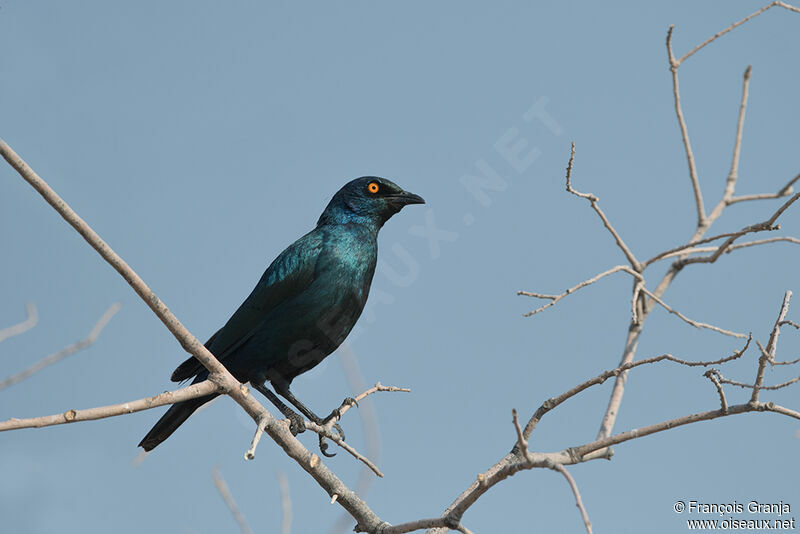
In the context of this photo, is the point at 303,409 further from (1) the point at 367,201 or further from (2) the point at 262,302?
(1) the point at 367,201

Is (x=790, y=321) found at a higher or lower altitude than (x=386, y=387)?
lower

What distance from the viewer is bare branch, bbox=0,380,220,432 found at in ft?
10.3

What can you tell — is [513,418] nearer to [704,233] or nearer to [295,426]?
[295,426]

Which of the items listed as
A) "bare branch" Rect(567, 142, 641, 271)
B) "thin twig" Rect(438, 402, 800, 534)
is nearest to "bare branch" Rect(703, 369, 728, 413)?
"thin twig" Rect(438, 402, 800, 534)

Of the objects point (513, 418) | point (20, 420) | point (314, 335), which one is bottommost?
point (513, 418)

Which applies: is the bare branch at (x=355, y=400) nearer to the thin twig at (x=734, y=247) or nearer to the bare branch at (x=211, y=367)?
the bare branch at (x=211, y=367)

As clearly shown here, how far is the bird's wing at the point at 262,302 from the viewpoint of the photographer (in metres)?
5.48

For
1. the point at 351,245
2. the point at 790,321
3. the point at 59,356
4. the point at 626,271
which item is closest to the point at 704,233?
the point at 626,271

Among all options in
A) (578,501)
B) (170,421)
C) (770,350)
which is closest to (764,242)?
(770,350)

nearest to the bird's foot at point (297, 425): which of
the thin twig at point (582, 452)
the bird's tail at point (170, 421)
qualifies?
the bird's tail at point (170, 421)

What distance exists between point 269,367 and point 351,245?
1036 millimetres

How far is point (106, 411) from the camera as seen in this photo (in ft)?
11.1

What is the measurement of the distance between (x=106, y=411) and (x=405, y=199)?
3414mm

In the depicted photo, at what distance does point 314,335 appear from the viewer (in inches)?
213
